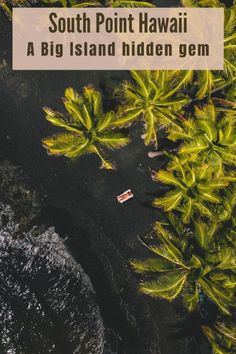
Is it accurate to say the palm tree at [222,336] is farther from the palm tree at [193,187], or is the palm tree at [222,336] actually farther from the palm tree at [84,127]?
the palm tree at [84,127]

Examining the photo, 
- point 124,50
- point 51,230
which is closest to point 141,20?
point 124,50

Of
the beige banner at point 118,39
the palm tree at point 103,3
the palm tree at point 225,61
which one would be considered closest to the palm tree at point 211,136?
the palm tree at point 225,61

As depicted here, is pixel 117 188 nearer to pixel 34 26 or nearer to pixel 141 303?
pixel 141 303

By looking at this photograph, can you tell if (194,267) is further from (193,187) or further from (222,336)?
(222,336)

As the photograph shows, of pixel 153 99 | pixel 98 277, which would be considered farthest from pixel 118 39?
pixel 98 277

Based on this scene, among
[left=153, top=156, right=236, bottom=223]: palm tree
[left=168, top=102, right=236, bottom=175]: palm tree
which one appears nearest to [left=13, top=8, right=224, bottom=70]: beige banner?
[left=168, top=102, right=236, bottom=175]: palm tree

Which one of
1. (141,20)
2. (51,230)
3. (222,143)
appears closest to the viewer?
(222,143)

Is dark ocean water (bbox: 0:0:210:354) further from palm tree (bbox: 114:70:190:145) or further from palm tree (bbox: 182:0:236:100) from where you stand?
palm tree (bbox: 182:0:236:100)

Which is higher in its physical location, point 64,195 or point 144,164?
point 144,164
